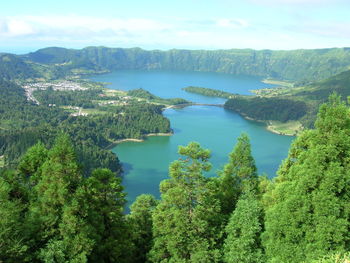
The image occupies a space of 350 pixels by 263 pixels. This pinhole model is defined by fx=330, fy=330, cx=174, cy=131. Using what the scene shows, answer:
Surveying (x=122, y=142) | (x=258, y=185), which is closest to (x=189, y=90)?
(x=122, y=142)

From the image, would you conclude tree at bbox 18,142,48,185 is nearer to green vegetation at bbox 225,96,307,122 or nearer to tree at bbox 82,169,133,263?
tree at bbox 82,169,133,263

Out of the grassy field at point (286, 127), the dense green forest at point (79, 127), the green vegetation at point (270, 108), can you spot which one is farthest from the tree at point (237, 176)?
the green vegetation at point (270, 108)

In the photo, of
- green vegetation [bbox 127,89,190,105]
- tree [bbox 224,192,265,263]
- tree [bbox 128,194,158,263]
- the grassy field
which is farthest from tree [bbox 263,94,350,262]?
green vegetation [bbox 127,89,190,105]

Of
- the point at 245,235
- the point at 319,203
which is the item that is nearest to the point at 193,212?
the point at 245,235

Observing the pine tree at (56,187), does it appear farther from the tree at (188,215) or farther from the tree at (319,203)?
the tree at (319,203)

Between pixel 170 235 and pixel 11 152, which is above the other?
pixel 170 235

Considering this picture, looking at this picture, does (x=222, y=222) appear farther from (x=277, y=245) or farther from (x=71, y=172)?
(x=71, y=172)

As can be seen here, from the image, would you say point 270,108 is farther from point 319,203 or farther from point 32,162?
point 319,203
